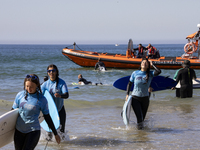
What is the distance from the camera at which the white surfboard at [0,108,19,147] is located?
131 inches

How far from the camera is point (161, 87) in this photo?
887 centimetres

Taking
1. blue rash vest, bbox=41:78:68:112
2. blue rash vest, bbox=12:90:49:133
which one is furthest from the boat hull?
blue rash vest, bbox=12:90:49:133

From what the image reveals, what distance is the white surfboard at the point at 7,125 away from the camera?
10.9ft

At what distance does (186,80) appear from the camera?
8.77m

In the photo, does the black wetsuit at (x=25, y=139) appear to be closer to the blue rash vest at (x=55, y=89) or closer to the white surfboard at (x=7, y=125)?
the white surfboard at (x=7, y=125)

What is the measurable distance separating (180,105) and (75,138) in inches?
181

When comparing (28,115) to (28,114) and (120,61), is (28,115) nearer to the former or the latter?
(28,114)

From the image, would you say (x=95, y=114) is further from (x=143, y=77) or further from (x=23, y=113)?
(x=23, y=113)

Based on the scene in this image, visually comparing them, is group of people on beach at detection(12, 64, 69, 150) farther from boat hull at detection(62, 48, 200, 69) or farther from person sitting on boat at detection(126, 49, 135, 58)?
person sitting on boat at detection(126, 49, 135, 58)

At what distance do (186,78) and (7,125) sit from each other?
6.33 m

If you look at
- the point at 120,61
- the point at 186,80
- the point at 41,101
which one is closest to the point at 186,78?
the point at 186,80

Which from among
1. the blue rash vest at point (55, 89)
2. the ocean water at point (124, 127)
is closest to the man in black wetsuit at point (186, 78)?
the ocean water at point (124, 127)

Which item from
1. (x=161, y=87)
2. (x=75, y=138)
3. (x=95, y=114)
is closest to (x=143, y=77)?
(x=75, y=138)

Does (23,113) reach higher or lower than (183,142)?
higher
